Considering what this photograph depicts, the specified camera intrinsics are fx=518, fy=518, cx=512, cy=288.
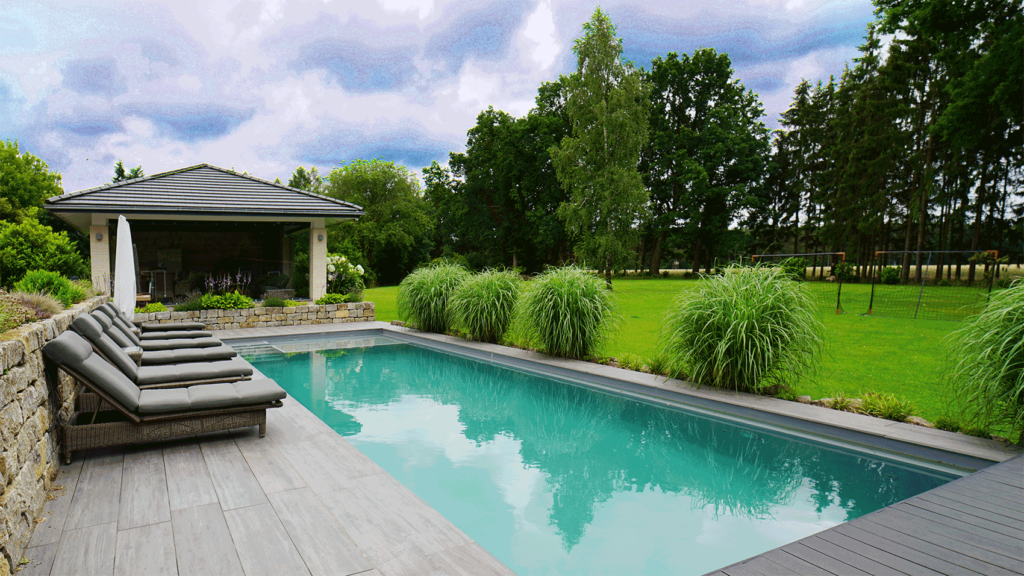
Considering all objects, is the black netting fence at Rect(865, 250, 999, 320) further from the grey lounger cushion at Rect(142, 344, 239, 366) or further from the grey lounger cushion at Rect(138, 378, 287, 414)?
the grey lounger cushion at Rect(142, 344, 239, 366)

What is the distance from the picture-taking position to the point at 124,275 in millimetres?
7570

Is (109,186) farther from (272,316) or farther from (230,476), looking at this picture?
(230,476)

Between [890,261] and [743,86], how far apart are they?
1226 cm

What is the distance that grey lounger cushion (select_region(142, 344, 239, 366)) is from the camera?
4.82 m

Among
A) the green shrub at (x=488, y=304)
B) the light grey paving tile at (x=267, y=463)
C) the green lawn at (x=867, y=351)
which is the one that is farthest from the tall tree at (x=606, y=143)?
the light grey paving tile at (x=267, y=463)

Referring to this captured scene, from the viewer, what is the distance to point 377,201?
35125 millimetres

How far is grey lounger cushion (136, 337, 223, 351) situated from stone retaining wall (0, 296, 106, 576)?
2.38m

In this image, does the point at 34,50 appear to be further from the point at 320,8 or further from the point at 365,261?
the point at 365,261

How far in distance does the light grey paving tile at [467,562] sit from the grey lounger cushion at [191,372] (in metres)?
2.90

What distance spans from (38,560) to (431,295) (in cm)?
787

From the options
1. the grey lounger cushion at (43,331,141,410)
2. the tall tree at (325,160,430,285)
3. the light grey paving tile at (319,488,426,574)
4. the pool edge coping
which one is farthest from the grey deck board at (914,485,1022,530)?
the tall tree at (325,160,430,285)

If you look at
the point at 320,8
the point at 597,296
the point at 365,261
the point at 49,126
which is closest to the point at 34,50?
the point at 320,8

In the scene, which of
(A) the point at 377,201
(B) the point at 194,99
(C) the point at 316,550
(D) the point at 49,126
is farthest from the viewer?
(A) the point at 377,201

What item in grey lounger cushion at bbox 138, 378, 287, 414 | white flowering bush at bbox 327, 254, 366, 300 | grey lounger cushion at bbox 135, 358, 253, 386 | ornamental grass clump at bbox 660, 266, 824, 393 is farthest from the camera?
white flowering bush at bbox 327, 254, 366, 300
